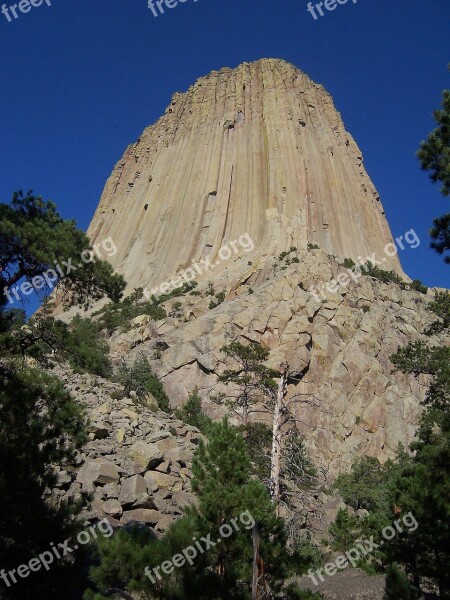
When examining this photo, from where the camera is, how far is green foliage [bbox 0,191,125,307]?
9844 mm

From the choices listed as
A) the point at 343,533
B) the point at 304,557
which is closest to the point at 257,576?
the point at 304,557

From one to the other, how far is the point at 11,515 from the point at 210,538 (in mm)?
3488

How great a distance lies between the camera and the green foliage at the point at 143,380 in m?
29.2

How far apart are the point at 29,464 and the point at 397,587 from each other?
6967 mm

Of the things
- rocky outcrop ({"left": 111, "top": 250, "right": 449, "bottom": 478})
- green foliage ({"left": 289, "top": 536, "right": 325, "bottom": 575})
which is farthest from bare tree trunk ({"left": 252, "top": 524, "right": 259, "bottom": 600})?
rocky outcrop ({"left": 111, "top": 250, "right": 449, "bottom": 478})

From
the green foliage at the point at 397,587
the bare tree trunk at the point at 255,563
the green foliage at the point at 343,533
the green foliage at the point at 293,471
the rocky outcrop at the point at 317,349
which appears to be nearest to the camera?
the bare tree trunk at the point at 255,563

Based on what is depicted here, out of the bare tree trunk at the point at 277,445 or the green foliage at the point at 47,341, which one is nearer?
the green foliage at the point at 47,341

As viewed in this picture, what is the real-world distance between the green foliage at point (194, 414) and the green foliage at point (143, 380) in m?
1.64

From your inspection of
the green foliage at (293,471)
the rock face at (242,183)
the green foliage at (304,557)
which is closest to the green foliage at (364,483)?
the green foliage at (293,471)

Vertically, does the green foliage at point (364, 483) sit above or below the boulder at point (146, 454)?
below

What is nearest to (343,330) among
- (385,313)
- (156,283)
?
(385,313)

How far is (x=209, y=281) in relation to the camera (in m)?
47.6

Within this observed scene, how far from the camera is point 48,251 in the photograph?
9.91 metres

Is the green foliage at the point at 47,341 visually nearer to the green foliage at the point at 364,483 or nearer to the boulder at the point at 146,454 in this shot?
the boulder at the point at 146,454
